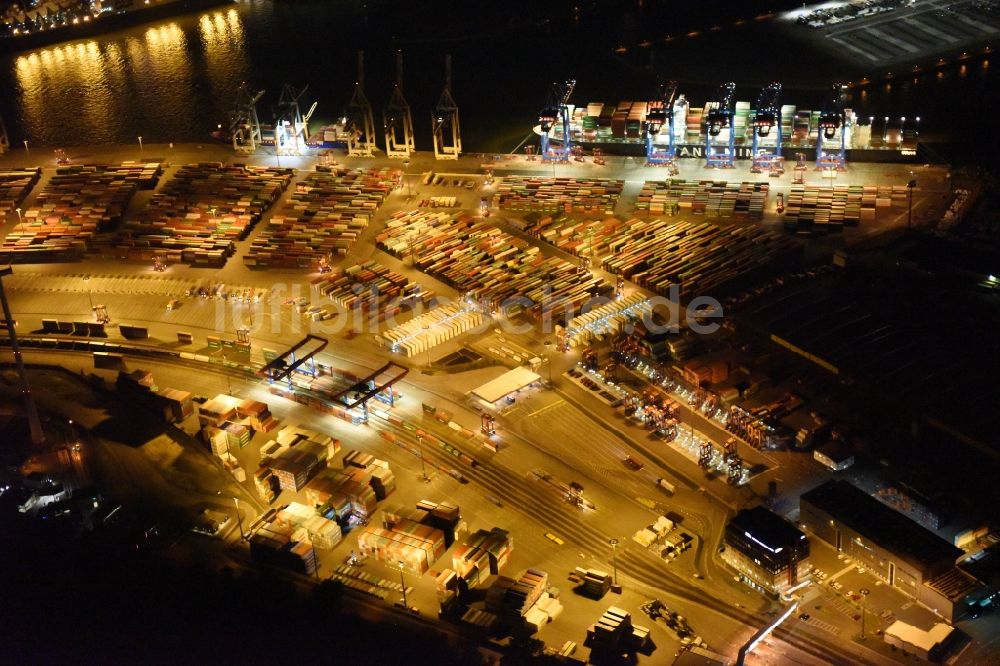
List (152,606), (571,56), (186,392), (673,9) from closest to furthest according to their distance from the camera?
(152,606) < (186,392) < (571,56) < (673,9)

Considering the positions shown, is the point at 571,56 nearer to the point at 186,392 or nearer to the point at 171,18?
the point at 171,18

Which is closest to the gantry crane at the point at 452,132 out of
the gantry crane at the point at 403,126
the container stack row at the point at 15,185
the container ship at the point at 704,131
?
the gantry crane at the point at 403,126

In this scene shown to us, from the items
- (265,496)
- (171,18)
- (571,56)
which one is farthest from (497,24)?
(265,496)

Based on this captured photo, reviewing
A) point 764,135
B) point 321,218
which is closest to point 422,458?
point 321,218

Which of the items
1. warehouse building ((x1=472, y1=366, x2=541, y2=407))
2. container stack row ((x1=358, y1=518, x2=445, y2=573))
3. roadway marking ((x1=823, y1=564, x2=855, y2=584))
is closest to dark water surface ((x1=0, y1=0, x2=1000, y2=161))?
warehouse building ((x1=472, y1=366, x2=541, y2=407))

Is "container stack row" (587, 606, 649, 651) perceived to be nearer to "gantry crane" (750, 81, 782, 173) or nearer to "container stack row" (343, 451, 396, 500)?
"container stack row" (343, 451, 396, 500)

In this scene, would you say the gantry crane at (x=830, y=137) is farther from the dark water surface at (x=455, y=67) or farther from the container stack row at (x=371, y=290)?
the container stack row at (x=371, y=290)
